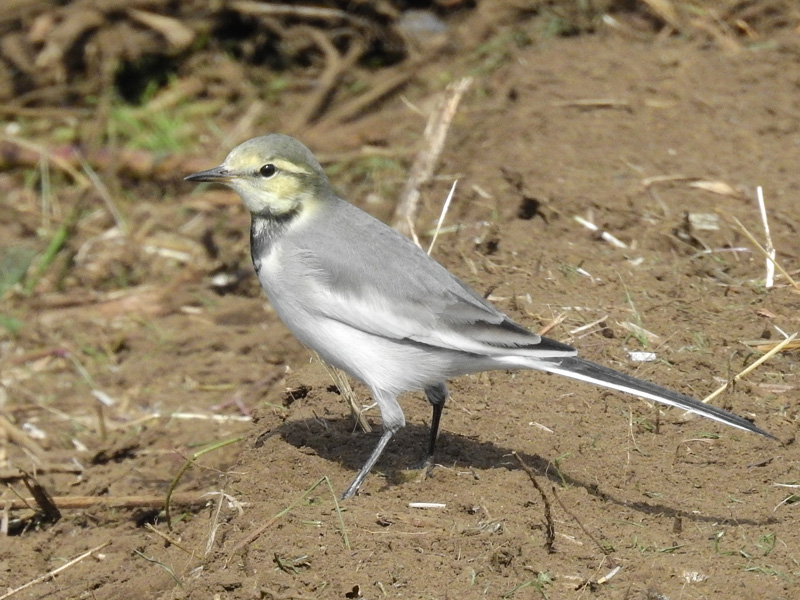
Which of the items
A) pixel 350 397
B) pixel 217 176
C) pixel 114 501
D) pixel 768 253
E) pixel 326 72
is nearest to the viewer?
pixel 217 176

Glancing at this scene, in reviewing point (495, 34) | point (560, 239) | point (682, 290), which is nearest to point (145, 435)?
point (560, 239)

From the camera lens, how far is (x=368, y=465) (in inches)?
192

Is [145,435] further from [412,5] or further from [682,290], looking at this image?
[412,5]


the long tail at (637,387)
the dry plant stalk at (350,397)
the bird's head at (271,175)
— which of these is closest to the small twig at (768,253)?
the long tail at (637,387)

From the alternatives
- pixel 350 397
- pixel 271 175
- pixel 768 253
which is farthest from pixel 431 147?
pixel 350 397

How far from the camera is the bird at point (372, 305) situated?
4746 mm

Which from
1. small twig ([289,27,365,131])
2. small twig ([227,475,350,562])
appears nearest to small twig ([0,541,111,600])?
small twig ([227,475,350,562])

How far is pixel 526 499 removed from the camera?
462 centimetres

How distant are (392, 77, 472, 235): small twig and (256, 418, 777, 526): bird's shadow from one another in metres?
2.43

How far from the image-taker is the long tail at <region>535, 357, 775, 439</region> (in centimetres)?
438

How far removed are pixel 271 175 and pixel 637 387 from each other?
6.50ft

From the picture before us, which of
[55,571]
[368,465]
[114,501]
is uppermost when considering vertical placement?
[368,465]

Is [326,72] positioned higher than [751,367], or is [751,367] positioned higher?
[326,72]

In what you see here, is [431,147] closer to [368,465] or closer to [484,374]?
[484,374]
